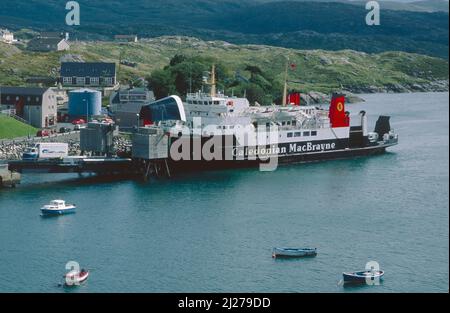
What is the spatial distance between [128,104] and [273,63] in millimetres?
65042

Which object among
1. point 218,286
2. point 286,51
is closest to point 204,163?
point 218,286

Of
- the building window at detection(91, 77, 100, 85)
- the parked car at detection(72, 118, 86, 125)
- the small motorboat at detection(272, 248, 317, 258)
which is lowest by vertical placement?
the small motorboat at detection(272, 248, 317, 258)

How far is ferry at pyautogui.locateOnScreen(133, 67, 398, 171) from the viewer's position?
5647 cm

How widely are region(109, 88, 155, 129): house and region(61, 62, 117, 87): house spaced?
31.1 feet

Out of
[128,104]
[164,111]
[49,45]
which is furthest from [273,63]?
[164,111]

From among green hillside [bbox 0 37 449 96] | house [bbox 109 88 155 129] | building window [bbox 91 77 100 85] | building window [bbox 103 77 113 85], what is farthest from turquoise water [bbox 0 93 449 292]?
green hillside [bbox 0 37 449 96]

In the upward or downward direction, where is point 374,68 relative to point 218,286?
upward

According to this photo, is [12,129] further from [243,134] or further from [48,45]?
[48,45]

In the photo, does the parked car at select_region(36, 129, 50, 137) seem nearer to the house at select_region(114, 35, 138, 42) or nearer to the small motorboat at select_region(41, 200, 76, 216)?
the small motorboat at select_region(41, 200, 76, 216)

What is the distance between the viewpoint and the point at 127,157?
56312 mm

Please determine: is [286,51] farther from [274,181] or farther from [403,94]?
[274,181]

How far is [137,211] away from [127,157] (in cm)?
1364

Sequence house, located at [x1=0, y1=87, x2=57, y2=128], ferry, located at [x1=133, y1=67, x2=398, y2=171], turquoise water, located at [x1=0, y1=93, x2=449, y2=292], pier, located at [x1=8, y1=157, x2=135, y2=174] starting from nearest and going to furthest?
turquoise water, located at [x1=0, y1=93, x2=449, y2=292], pier, located at [x1=8, y1=157, x2=135, y2=174], ferry, located at [x1=133, y1=67, x2=398, y2=171], house, located at [x1=0, y1=87, x2=57, y2=128]
